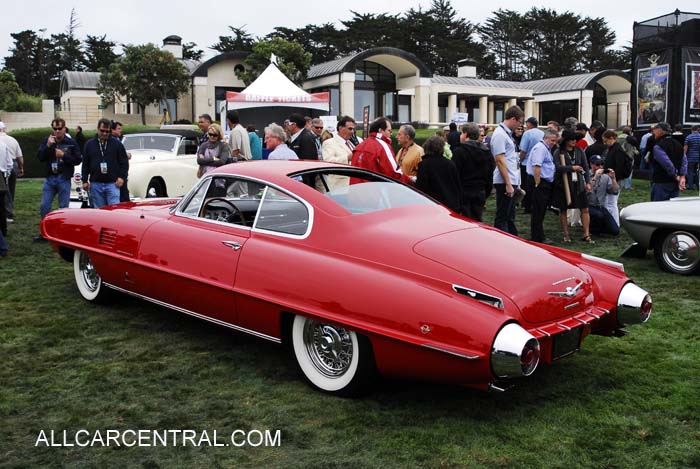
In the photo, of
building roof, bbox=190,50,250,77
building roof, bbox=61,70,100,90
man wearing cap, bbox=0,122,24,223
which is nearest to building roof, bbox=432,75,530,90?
building roof, bbox=190,50,250,77

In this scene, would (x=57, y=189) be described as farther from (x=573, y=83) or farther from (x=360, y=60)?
(x=573, y=83)

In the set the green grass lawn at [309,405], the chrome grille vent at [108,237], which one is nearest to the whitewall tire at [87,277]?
the green grass lawn at [309,405]

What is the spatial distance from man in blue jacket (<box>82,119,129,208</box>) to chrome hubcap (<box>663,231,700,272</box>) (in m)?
6.99

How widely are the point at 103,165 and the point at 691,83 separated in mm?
18747

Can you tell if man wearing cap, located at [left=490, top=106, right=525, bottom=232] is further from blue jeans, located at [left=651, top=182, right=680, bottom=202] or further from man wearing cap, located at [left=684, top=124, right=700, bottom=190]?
man wearing cap, located at [left=684, top=124, right=700, bottom=190]

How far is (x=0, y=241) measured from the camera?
28.4 ft

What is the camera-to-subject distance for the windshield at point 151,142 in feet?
43.7

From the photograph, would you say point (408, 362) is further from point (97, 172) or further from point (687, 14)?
point (687, 14)

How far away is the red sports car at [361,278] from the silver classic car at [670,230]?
3.41 m

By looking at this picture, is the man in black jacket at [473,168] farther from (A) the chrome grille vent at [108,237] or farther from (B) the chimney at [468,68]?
(B) the chimney at [468,68]

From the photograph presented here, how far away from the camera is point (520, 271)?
391cm

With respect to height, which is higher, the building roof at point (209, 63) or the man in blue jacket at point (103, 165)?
the building roof at point (209, 63)

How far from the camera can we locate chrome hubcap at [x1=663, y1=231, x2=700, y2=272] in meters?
7.46

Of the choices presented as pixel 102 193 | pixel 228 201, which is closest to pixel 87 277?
pixel 228 201
